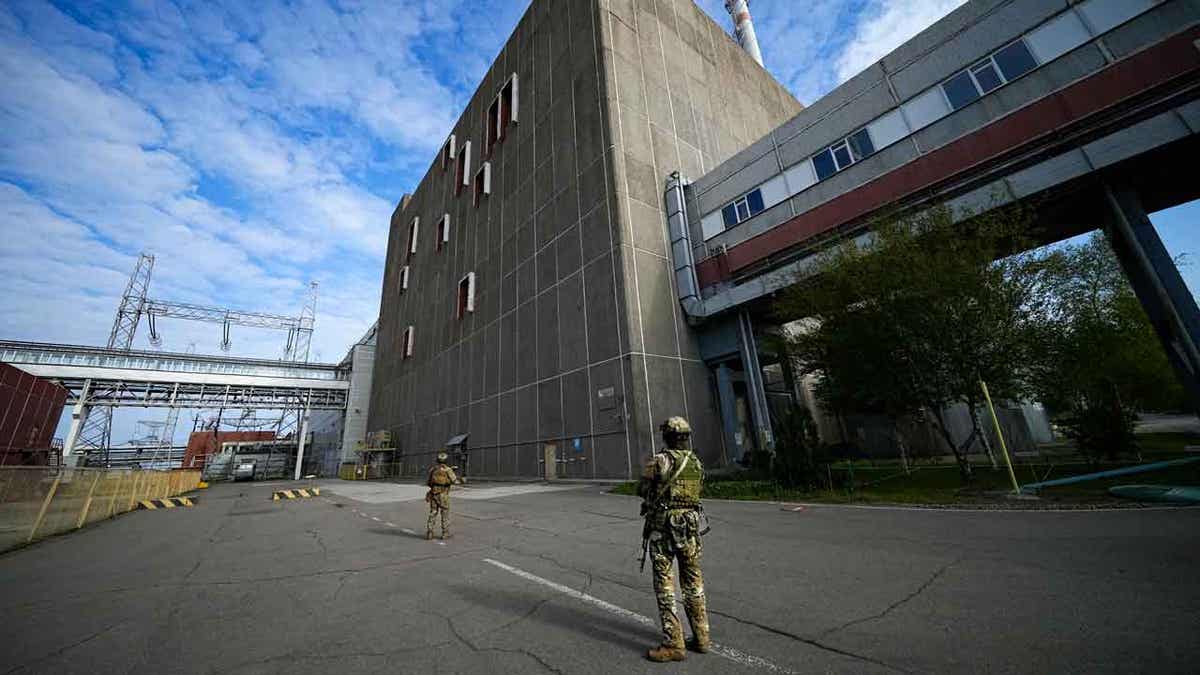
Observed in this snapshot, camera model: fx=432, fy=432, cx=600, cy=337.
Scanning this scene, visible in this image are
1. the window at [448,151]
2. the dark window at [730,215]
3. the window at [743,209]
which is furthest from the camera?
the window at [448,151]

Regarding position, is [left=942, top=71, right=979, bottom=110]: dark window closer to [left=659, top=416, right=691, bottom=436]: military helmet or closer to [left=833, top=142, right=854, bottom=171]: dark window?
[left=833, top=142, right=854, bottom=171]: dark window

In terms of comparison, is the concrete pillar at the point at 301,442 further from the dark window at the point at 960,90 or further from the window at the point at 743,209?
the dark window at the point at 960,90

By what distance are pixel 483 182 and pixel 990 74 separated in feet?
93.4

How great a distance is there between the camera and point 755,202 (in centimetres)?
2069

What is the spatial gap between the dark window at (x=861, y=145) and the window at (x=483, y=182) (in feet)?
76.5

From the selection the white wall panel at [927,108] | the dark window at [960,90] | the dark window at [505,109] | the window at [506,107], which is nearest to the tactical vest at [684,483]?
the white wall panel at [927,108]

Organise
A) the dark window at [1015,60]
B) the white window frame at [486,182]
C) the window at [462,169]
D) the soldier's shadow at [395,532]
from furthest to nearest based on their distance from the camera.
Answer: the window at [462,169], the white window frame at [486,182], the dark window at [1015,60], the soldier's shadow at [395,532]

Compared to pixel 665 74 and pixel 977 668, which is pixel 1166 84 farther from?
pixel 665 74

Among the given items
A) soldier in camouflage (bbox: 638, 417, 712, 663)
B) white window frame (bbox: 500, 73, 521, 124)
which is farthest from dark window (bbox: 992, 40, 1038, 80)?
white window frame (bbox: 500, 73, 521, 124)

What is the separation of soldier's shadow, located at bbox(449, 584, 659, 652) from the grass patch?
590 cm

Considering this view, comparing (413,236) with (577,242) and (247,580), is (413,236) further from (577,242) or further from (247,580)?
(247,580)

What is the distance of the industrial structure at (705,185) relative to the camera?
1213 centimetres

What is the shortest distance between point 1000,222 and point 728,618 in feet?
48.0

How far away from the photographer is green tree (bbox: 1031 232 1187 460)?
1243cm
